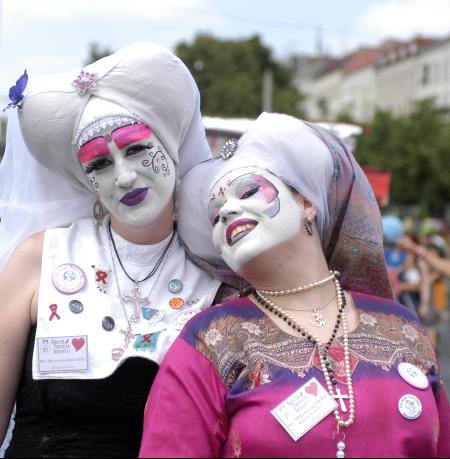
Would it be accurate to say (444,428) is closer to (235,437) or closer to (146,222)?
(235,437)

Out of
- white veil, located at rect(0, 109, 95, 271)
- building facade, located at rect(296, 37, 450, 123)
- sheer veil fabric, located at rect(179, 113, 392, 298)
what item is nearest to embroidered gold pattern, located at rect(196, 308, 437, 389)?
sheer veil fabric, located at rect(179, 113, 392, 298)

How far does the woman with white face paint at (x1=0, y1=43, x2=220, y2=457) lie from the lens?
2.44 meters

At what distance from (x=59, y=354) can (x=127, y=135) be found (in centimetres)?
63

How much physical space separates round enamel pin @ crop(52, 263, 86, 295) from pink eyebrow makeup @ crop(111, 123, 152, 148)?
380mm

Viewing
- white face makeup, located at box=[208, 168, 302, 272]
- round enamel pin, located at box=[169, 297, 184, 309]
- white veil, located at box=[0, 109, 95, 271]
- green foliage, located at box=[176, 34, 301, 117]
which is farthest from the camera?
green foliage, located at box=[176, 34, 301, 117]

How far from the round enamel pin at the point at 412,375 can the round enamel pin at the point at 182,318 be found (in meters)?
0.59

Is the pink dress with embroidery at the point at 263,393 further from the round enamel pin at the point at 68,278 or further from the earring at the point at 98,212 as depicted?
the earring at the point at 98,212

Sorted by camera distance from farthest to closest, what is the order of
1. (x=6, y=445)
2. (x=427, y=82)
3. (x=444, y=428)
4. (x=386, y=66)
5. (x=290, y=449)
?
1. (x=386, y=66)
2. (x=427, y=82)
3. (x=6, y=445)
4. (x=444, y=428)
5. (x=290, y=449)

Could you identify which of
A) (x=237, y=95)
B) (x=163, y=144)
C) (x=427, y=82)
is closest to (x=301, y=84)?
(x=427, y=82)

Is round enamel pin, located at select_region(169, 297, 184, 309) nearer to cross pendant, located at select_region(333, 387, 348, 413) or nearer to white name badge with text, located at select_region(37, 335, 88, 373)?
white name badge with text, located at select_region(37, 335, 88, 373)

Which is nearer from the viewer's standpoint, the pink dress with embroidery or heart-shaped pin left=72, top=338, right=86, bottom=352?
the pink dress with embroidery

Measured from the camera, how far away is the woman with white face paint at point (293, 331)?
211 centimetres

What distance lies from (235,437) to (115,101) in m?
1.02

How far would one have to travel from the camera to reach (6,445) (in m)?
2.75
